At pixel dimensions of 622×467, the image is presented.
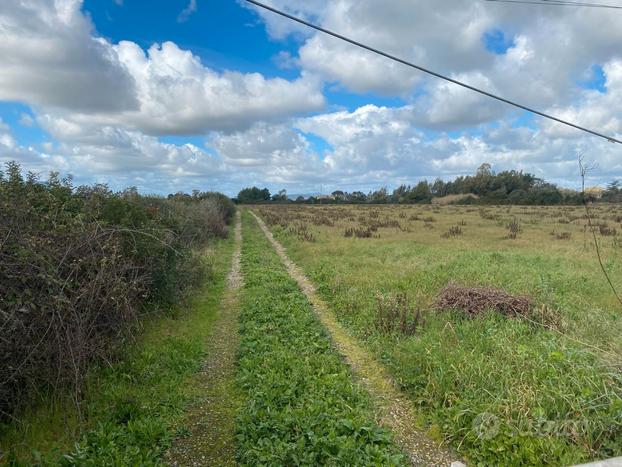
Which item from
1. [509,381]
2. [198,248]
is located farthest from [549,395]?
[198,248]

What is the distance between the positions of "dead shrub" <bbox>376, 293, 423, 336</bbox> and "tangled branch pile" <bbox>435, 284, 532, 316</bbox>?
687mm

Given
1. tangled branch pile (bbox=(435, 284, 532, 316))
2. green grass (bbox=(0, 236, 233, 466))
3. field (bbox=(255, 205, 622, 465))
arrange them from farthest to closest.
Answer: tangled branch pile (bbox=(435, 284, 532, 316))
field (bbox=(255, 205, 622, 465))
green grass (bbox=(0, 236, 233, 466))

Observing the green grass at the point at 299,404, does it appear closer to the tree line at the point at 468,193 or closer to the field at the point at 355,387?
the field at the point at 355,387

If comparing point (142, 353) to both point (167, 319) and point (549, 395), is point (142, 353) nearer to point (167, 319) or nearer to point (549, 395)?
point (167, 319)

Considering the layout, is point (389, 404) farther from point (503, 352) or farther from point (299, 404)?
point (503, 352)

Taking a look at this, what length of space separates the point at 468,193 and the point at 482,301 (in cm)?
8849

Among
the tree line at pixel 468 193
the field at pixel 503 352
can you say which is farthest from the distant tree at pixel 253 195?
the field at pixel 503 352

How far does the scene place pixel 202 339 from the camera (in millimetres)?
6930

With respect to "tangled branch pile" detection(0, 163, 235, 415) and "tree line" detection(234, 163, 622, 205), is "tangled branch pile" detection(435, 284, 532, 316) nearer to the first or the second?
"tangled branch pile" detection(0, 163, 235, 415)

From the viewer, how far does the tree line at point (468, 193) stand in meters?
68.1

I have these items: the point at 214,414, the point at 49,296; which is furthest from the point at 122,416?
the point at 49,296

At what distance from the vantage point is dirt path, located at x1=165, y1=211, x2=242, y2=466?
3840 millimetres

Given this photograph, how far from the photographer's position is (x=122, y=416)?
4.30 m

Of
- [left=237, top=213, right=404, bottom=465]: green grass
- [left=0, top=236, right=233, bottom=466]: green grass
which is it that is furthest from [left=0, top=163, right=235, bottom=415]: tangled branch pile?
[left=237, top=213, right=404, bottom=465]: green grass
